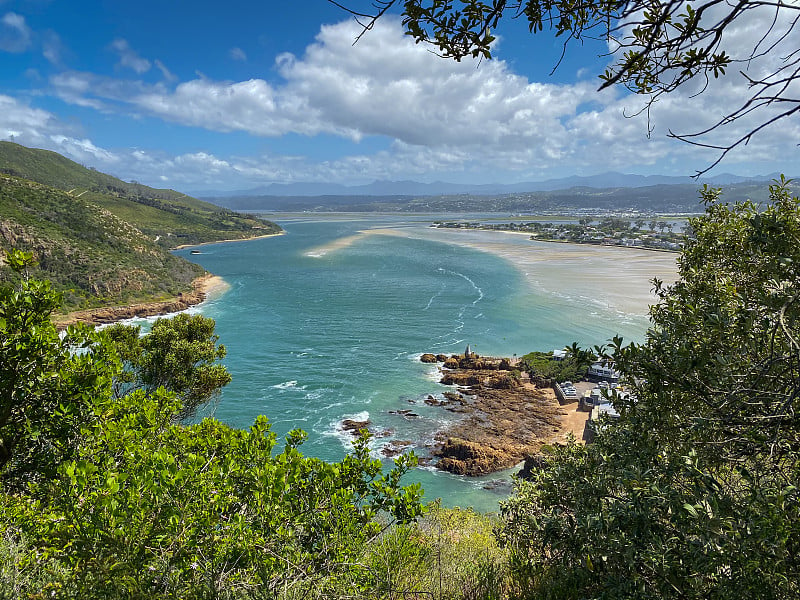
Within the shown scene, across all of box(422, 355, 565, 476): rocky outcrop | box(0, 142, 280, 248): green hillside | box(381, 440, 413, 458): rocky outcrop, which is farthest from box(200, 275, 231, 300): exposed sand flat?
box(0, 142, 280, 248): green hillside

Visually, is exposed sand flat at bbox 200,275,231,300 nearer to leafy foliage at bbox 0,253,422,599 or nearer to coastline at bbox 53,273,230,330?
coastline at bbox 53,273,230,330

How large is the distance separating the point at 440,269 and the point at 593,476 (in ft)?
226

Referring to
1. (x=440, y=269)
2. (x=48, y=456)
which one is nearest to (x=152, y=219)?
(x=440, y=269)

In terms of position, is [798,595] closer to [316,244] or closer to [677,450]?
[677,450]

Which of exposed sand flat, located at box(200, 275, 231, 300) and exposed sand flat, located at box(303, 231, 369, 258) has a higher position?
exposed sand flat, located at box(303, 231, 369, 258)

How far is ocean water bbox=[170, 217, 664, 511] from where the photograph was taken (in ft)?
82.1

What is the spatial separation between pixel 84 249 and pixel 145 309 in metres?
14.7

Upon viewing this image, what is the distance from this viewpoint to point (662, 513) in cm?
389

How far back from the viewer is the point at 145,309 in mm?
48781

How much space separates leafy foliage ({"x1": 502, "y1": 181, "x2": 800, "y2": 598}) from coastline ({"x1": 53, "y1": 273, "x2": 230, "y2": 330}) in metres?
42.3

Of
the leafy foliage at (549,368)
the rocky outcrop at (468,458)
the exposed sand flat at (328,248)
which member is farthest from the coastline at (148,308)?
the leafy foliage at (549,368)

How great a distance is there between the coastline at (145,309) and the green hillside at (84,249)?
153 centimetres

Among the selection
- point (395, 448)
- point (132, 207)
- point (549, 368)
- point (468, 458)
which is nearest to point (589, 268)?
point (549, 368)

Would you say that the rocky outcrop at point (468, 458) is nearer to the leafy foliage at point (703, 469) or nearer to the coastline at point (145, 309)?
the leafy foliage at point (703, 469)
